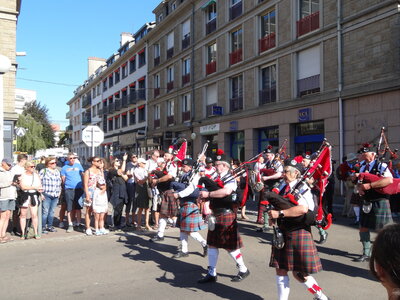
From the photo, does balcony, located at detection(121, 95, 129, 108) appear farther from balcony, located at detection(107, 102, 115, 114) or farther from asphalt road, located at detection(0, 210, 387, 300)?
asphalt road, located at detection(0, 210, 387, 300)

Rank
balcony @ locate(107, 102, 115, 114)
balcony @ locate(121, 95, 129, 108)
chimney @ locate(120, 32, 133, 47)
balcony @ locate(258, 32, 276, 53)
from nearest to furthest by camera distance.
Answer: balcony @ locate(258, 32, 276, 53)
balcony @ locate(121, 95, 129, 108)
balcony @ locate(107, 102, 115, 114)
chimney @ locate(120, 32, 133, 47)

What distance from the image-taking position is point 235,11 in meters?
22.0

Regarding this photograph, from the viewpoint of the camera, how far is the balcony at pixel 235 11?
2165 cm

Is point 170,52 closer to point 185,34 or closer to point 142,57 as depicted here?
point 185,34

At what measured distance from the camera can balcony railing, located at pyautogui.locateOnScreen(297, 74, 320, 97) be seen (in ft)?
55.4

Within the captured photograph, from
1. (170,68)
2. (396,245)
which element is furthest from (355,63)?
(170,68)

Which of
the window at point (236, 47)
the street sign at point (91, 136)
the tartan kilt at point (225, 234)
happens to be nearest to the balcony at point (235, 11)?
the window at point (236, 47)

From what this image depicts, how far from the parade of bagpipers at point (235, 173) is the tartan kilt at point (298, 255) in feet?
0.05

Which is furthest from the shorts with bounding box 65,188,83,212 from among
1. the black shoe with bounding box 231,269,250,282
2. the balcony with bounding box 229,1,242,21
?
the balcony with bounding box 229,1,242,21

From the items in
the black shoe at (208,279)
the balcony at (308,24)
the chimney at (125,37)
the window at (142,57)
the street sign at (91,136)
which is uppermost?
the chimney at (125,37)

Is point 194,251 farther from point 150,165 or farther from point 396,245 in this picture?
point 396,245

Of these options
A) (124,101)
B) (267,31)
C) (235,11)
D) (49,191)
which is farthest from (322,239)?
(124,101)

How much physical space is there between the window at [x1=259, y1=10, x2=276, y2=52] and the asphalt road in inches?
529

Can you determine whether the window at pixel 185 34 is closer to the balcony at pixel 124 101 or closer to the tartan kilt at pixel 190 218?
the balcony at pixel 124 101
